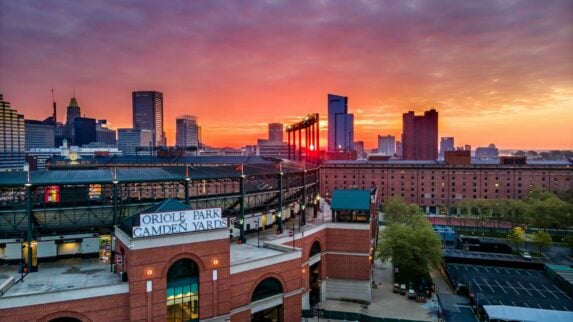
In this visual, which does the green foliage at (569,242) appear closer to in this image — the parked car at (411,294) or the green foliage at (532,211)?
the green foliage at (532,211)

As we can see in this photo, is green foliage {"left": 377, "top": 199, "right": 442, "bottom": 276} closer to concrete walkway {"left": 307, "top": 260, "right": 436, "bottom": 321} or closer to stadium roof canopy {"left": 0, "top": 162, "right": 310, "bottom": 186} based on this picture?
concrete walkway {"left": 307, "top": 260, "right": 436, "bottom": 321}

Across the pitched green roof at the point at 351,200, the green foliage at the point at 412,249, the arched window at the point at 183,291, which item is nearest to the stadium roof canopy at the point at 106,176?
the pitched green roof at the point at 351,200

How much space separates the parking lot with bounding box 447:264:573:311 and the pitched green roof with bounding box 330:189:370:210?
67.3 ft

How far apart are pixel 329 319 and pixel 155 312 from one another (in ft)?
79.3

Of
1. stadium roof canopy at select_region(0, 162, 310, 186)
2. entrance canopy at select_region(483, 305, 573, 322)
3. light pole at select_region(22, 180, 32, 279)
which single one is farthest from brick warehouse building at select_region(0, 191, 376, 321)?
entrance canopy at select_region(483, 305, 573, 322)

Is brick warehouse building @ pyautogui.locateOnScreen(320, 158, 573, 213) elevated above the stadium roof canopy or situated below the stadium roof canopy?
below

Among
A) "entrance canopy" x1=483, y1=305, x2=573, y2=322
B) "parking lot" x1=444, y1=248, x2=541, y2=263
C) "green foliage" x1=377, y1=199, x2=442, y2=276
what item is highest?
"green foliage" x1=377, y1=199, x2=442, y2=276

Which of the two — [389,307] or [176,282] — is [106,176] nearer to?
[176,282]

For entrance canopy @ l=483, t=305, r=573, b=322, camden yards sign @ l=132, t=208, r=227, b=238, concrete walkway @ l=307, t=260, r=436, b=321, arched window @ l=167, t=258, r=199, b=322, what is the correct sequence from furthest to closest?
1. concrete walkway @ l=307, t=260, r=436, b=321
2. entrance canopy @ l=483, t=305, r=573, b=322
3. arched window @ l=167, t=258, r=199, b=322
4. camden yards sign @ l=132, t=208, r=227, b=238

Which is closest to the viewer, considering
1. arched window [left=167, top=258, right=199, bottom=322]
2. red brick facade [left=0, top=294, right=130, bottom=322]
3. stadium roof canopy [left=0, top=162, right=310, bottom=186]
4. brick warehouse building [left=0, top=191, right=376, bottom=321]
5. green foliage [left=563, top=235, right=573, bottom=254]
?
red brick facade [left=0, top=294, right=130, bottom=322]

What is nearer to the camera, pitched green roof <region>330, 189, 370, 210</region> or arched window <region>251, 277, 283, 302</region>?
arched window <region>251, 277, 283, 302</region>

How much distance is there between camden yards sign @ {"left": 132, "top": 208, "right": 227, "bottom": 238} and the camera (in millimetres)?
34312

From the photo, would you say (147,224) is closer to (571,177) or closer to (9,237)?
(9,237)

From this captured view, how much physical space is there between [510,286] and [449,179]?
78.2 m
